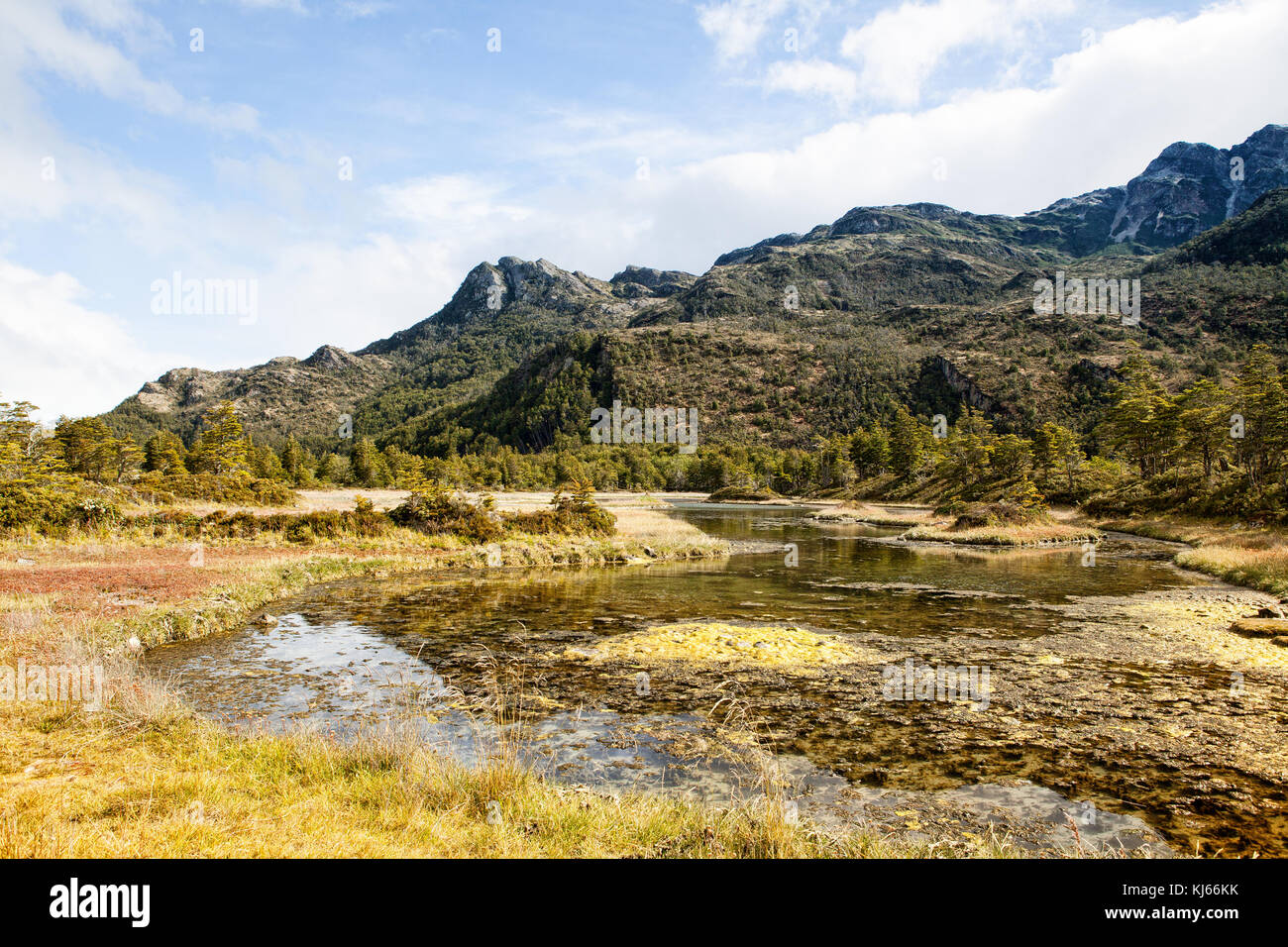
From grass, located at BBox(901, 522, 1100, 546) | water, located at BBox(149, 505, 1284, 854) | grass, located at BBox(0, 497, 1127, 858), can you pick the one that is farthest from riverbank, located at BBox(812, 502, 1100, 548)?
grass, located at BBox(0, 497, 1127, 858)

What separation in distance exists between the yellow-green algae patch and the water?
68 cm

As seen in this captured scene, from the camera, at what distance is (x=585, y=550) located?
116ft

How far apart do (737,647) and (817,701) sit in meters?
3.62

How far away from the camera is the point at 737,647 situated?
1515 centimetres

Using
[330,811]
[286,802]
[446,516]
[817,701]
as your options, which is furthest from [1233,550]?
[446,516]

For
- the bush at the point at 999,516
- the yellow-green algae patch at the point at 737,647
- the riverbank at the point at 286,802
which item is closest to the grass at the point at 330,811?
the riverbank at the point at 286,802

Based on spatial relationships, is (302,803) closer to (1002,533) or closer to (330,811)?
(330,811)

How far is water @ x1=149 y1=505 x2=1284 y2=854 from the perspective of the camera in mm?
7852

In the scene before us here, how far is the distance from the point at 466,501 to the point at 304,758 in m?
Answer: 32.1

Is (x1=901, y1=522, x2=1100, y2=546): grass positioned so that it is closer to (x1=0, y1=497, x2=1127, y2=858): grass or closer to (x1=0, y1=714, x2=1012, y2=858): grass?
(x1=0, y1=497, x2=1127, y2=858): grass

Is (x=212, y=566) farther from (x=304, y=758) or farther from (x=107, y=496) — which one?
(x=304, y=758)

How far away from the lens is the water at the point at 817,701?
309 inches

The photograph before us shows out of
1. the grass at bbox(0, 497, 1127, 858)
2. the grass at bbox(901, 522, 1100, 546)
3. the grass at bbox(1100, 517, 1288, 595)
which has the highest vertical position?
the grass at bbox(0, 497, 1127, 858)
